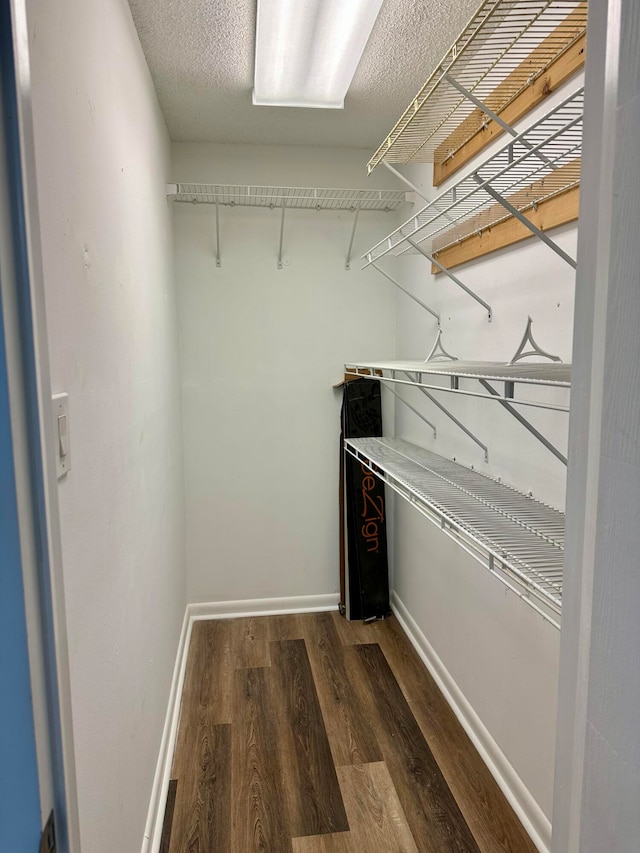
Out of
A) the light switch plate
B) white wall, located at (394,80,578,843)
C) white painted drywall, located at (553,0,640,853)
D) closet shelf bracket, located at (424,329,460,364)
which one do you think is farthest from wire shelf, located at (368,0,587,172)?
the light switch plate

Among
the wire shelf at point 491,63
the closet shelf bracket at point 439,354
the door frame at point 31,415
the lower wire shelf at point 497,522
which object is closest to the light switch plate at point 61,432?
the door frame at point 31,415

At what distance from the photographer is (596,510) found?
2.00ft

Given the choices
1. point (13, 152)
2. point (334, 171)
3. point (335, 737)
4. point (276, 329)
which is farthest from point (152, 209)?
point (335, 737)

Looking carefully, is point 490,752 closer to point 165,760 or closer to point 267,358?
point 165,760

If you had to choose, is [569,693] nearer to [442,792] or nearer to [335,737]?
[442,792]

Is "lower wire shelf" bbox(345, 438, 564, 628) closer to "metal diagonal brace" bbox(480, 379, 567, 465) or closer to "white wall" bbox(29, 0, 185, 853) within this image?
"metal diagonal brace" bbox(480, 379, 567, 465)

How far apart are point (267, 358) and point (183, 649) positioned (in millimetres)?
1442

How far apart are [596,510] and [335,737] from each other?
175 centimetres

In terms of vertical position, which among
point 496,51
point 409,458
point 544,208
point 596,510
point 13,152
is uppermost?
point 496,51

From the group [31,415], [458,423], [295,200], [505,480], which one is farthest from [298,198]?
[31,415]

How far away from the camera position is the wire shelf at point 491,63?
1.08 meters

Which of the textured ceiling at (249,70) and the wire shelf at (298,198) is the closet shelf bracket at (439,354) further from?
the textured ceiling at (249,70)

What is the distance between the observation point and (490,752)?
1.85m

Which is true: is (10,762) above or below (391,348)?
below
